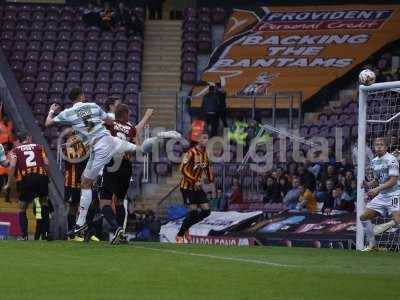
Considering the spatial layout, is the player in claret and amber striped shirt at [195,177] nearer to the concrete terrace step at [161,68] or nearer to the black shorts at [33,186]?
the black shorts at [33,186]

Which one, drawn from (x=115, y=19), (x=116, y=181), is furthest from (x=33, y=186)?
(x=115, y=19)

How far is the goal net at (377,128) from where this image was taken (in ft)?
54.0

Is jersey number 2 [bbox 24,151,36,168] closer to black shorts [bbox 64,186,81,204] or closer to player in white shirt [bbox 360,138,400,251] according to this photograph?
black shorts [bbox 64,186,81,204]

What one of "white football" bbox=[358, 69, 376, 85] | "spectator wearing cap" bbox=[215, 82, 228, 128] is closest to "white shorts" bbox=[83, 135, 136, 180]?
"white football" bbox=[358, 69, 376, 85]

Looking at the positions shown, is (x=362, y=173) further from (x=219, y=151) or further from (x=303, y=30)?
(x=303, y=30)

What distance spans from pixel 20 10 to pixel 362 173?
17964 mm

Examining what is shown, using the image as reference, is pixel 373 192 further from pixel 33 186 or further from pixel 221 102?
pixel 221 102

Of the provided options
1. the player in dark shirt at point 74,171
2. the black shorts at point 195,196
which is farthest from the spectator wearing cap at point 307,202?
the player in dark shirt at point 74,171

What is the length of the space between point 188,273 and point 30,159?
8362mm

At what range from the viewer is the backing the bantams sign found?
28.7 metres

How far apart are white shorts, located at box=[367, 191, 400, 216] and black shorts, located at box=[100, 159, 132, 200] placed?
11.1 feet

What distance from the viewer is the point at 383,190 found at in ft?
51.3

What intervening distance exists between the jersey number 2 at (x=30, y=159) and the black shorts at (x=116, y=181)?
3.68 meters

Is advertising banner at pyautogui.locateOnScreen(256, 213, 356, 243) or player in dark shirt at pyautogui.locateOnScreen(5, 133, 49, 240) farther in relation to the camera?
advertising banner at pyautogui.locateOnScreen(256, 213, 356, 243)
